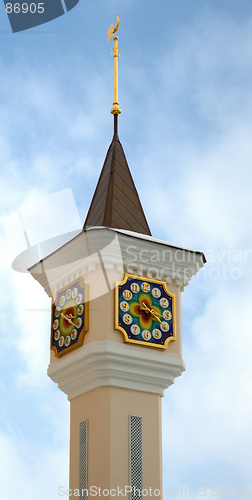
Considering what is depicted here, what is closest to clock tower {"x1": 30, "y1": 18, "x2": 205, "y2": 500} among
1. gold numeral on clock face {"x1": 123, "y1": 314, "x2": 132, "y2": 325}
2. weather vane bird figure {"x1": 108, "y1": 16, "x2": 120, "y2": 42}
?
Result: gold numeral on clock face {"x1": 123, "y1": 314, "x2": 132, "y2": 325}

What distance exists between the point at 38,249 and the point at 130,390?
11.5ft

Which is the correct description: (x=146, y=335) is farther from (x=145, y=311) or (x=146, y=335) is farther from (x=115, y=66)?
(x=115, y=66)

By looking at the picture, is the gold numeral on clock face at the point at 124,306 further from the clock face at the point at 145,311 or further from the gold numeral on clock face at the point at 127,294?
the gold numeral on clock face at the point at 127,294

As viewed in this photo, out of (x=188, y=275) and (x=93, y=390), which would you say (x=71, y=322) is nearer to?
(x=93, y=390)

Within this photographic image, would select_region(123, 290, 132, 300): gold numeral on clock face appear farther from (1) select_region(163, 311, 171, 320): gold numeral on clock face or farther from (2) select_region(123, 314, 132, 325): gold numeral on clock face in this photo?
(1) select_region(163, 311, 171, 320): gold numeral on clock face

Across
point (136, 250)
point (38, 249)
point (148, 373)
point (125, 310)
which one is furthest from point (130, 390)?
point (38, 249)

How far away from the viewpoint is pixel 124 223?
15664mm

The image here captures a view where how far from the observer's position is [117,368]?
14.0 m

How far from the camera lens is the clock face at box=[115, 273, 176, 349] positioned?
1437 centimetres

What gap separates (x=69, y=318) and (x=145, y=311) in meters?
1.49

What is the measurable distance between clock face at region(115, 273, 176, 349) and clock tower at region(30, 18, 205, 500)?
0.02m

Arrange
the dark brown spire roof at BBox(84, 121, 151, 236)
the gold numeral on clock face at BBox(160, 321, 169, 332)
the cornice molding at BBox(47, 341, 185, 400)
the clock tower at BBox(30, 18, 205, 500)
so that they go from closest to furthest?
the clock tower at BBox(30, 18, 205, 500), the cornice molding at BBox(47, 341, 185, 400), the gold numeral on clock face at BBox(160, 321, 169, 332), the dark brown spire roof at BBox(84, 121, 151, 236)

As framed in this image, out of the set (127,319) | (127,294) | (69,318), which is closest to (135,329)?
(127,319)

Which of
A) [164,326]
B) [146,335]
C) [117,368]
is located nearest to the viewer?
[117,368]
